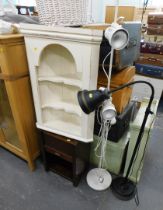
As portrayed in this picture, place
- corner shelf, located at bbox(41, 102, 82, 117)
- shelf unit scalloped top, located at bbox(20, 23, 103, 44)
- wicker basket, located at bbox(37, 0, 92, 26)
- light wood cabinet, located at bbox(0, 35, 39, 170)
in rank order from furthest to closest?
corner shelf, located at bbox(41, 102, 82, 117) → light wood cabinet, located at bbox(0, 35, 39, 170) → wicker basket, located at bbox(37, 0, 92, 26) → shelf unit scalloped top, located at bbox(20, 23, 103, 44)

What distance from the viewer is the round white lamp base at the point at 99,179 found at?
1503mm

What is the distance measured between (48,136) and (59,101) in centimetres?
32

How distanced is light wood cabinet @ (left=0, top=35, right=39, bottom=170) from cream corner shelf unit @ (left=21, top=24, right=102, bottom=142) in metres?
0.08

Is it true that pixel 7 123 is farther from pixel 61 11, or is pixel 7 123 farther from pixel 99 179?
pixel 61 11

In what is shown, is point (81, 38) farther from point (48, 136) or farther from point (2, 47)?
point (48, 136)

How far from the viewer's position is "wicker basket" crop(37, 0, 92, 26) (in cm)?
102

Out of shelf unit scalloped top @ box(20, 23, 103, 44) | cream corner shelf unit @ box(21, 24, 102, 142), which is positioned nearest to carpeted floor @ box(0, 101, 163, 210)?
cream corner shelf unit @ box(21, 24, 102, 142)

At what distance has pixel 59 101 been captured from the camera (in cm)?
145

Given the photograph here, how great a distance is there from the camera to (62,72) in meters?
1.31

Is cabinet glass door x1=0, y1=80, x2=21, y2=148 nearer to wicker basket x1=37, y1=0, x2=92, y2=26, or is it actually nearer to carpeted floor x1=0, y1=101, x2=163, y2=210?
carpeted floor x1=0, y1=101, x2=163, y2=210

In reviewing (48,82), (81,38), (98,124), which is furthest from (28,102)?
(81,38)

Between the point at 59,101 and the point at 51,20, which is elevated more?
the point at 51,20

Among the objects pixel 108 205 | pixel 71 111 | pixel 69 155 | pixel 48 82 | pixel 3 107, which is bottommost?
pixel 108 205

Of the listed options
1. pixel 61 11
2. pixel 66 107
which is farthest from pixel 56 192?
pixel 61 11
